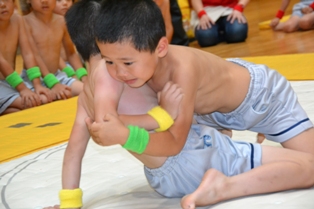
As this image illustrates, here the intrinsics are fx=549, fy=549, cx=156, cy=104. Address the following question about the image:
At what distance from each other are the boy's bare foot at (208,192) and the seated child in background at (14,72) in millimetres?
1978

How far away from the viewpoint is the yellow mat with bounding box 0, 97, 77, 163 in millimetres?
2098

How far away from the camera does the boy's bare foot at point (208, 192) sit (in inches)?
46.9

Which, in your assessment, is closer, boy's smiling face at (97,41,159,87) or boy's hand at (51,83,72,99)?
boy's smiling face at (97,41,159,87)

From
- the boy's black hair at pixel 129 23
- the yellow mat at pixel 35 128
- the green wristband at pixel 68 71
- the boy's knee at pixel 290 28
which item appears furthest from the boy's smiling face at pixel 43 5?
the boy's black hair at pixel 129 23

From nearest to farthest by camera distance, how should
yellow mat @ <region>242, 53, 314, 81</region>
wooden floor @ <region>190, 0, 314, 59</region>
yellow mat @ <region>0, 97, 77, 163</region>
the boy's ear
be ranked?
the boy's ear → yellow mat @ <region>0, 97, 77, 163</region> → yellow mat @ <region>242, 53, 314, 81</region> → wooden floor @ <region>190, 0, 314, 59</region>

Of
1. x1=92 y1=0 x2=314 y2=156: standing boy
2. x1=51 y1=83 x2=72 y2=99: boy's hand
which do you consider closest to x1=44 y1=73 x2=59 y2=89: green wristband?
x1=51 y1=83 x2=72 y2=99: boy's hand

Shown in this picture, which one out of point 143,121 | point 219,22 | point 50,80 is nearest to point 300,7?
point 219,22

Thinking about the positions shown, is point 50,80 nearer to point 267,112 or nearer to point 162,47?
point 267,112

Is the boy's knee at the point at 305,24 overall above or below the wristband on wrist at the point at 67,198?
below

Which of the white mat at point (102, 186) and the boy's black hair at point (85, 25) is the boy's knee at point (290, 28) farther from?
the boy's black hair at point (85, 25)

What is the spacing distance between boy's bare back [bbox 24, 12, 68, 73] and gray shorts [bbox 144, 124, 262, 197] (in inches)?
87.1

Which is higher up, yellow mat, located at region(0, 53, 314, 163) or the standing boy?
the standing boy

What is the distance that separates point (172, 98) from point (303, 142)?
45 centimetres

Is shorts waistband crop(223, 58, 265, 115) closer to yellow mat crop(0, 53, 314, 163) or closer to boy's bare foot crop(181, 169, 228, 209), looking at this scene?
A: boy's bare foot crop(181, 169, 228, 209)
